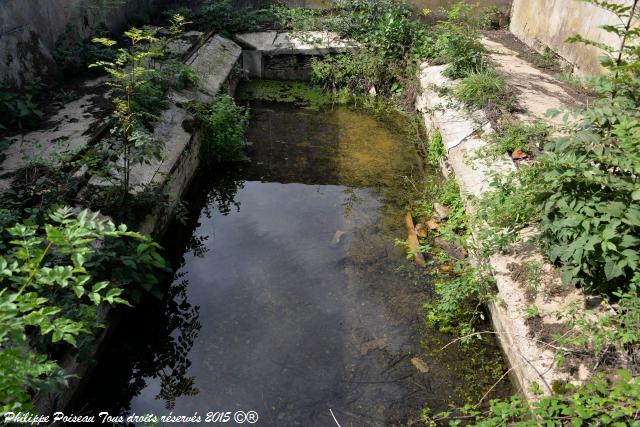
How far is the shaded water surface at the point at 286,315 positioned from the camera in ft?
11.4

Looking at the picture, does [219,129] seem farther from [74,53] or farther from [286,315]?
[286,315]

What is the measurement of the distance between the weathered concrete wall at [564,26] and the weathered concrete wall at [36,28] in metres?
6.48

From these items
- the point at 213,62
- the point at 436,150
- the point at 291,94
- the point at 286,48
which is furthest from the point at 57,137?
the point at 286,48

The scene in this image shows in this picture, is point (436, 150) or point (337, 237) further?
point (436, 150)

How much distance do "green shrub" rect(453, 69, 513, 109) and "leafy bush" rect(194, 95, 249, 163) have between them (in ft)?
9.20

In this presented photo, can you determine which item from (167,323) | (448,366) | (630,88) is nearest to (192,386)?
(167,323)

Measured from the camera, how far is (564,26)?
7.80 m

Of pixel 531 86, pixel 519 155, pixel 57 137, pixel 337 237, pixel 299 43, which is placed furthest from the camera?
pixel 299 43

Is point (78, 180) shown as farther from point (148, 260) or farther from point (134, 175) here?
point (148, 260)

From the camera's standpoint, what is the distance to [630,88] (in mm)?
3582

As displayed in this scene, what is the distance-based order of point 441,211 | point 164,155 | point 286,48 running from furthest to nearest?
point 286,48 → point 441,211 → point 164,155

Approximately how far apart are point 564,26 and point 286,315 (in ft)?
21.4

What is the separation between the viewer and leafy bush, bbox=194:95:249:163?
6.04m

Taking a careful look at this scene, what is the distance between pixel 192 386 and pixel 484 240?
2.56 metres
